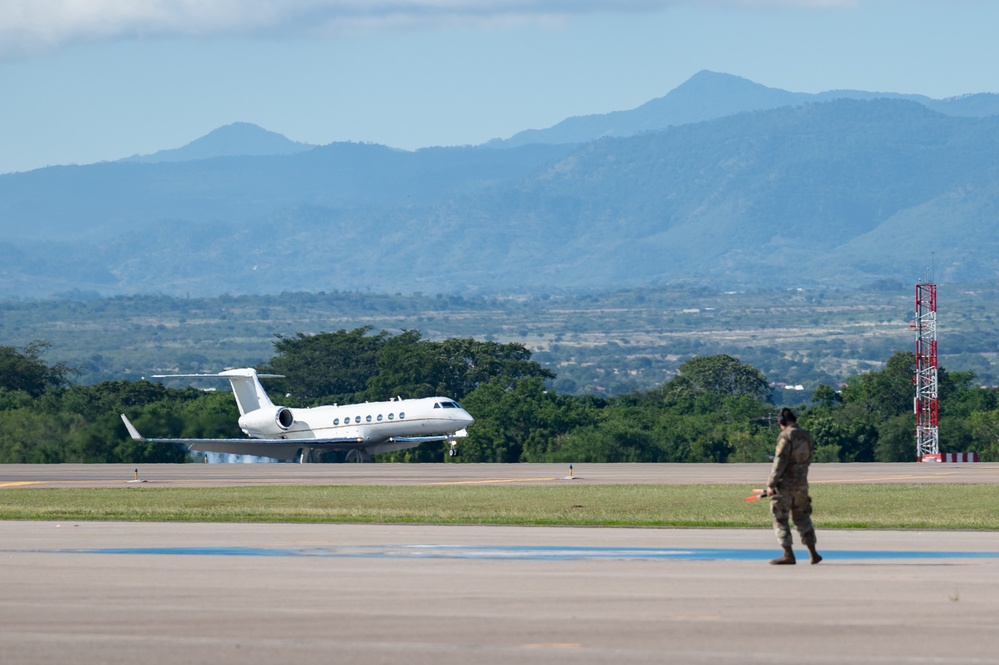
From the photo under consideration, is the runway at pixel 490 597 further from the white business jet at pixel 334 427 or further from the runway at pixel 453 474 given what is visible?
the white business jet at pixel 334 427

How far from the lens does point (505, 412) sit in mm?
96750

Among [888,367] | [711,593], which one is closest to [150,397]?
[888,367]

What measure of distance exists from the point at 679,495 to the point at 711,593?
25.3 meters

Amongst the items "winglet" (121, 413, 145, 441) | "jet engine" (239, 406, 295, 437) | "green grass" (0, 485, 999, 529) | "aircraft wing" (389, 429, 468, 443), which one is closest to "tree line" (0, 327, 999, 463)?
"jet engine" (239, 406, 295, 437)

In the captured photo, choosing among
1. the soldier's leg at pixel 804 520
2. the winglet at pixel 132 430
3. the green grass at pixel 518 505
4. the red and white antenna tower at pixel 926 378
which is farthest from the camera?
the red and white antenna tower at pixel 926 378

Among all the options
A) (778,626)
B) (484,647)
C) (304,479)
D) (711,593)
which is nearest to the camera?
(484,647)

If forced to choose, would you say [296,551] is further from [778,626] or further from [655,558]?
[778,626]

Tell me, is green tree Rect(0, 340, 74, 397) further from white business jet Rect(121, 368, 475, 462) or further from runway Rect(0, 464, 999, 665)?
runway Rect(0, 464, 999, 665)

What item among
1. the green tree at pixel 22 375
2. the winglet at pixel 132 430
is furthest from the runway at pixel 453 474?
the green tree at pixel 22 375

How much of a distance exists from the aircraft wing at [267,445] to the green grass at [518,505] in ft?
93.5

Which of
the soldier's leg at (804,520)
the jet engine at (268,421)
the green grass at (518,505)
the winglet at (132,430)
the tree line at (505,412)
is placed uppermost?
the soldier's leg at (804,520)

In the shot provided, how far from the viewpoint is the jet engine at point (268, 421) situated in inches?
3332

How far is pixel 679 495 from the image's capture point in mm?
44500

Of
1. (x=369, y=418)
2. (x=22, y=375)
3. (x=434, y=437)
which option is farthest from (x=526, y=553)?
(x=22, y=375)
